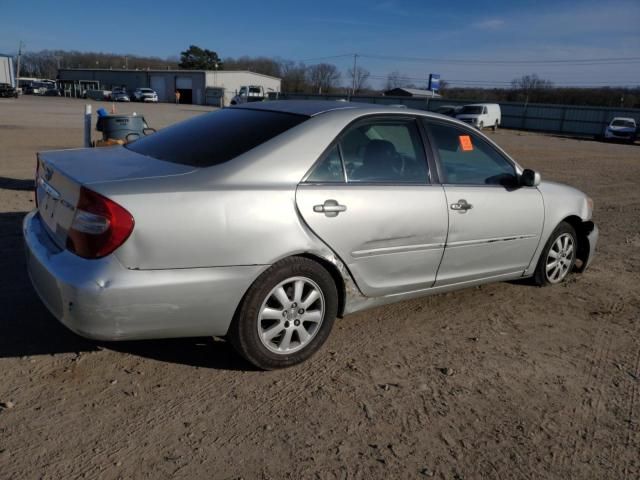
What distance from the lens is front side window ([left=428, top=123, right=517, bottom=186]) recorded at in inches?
158

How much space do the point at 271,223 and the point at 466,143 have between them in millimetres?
1975

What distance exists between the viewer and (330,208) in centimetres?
325

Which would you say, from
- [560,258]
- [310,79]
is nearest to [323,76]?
[310,79]

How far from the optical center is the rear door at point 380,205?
3.29 meters

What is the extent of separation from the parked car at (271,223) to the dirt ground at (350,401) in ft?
1.08

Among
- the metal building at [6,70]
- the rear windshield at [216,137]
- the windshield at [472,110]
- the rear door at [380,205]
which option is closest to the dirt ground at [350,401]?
the rear door at [380,205]

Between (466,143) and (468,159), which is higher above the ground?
(466,143)

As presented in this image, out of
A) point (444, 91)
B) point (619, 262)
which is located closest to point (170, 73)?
point (444, 91)

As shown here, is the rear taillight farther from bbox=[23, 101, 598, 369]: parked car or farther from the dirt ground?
the dirt ground

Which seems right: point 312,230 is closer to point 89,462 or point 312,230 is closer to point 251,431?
point 251,431

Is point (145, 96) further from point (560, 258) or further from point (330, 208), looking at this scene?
point (330, 208)

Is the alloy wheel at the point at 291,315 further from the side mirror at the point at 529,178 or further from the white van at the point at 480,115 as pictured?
the white van at the point at 480,115

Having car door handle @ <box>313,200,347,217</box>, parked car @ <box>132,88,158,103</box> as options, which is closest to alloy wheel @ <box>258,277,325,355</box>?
car door handle @ <box>313,200,347,217</box>

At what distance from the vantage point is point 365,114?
367 cm
